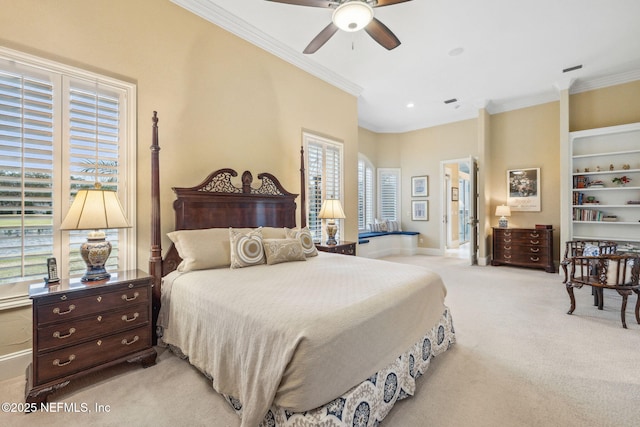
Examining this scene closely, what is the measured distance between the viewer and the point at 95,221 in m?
2.04

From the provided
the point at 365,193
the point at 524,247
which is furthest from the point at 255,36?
the point at 524,247

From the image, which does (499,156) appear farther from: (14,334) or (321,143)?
(14,334)

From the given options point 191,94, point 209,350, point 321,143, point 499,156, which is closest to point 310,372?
point 209,350

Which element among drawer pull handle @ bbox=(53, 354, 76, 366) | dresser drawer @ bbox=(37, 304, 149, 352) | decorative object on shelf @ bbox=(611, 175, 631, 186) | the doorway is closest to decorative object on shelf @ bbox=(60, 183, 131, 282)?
dresser drawer @ bbox=(37, 304, 149, 352)

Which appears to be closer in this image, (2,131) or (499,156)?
(2,131)

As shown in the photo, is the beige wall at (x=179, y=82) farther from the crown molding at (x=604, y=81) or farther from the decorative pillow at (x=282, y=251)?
the crown molding at (x=604, y=81)

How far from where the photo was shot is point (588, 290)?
4246 millimetres

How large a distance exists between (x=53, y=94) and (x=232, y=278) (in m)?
2.07

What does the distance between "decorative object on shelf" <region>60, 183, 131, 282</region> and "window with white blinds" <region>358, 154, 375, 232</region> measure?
226 inches

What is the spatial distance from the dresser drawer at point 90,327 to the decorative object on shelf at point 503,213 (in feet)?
21.6

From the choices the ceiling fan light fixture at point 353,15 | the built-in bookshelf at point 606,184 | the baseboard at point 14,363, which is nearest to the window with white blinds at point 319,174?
the ceiling fan light fixture at point 353,15

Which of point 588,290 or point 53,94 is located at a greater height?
point 53,94

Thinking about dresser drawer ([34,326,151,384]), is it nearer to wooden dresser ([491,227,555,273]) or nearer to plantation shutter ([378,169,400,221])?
wooden dresser ([491,227,555,273])

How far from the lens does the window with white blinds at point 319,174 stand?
444 cm
